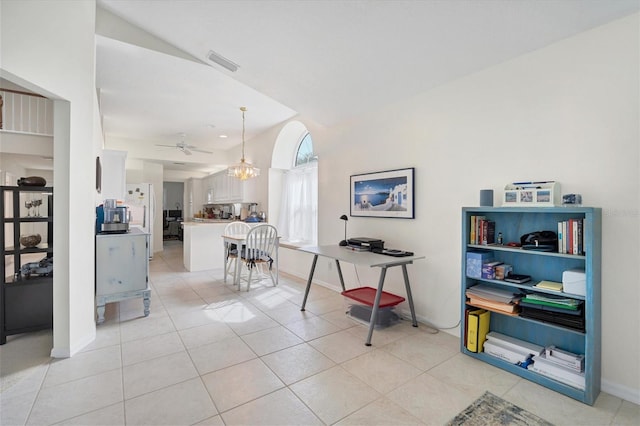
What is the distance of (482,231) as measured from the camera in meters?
2.38

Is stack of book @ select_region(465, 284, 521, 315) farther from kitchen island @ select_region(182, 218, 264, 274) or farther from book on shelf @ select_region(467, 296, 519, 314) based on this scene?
kitchen island @ select_region(182, 218, 264, 274)

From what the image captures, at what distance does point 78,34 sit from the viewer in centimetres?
230

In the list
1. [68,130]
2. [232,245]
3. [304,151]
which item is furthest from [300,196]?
[68,130]

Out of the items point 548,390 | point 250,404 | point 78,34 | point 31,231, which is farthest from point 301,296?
point 78,34

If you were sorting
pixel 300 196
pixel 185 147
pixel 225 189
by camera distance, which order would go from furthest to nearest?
pixel 225 189 → pixel 185 147 → pixel 300 196

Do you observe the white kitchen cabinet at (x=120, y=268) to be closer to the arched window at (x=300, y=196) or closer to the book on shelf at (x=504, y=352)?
the arched window at (x=300, y=196)

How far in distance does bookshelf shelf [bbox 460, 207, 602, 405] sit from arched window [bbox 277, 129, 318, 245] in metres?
2.94

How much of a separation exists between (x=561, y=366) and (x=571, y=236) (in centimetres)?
88

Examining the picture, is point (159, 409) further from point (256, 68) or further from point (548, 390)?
point (256, 68)

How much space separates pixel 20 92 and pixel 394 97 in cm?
422

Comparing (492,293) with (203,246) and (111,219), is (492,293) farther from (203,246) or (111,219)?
(203,246)

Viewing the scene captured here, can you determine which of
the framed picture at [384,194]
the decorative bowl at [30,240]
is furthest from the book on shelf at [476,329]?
the decorative bowl at [30,240]

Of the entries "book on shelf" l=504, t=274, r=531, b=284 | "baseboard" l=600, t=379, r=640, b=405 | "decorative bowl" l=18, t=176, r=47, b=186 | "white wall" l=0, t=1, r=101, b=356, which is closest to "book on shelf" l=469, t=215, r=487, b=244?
"book on shelf" l=504, t=274, r=531, b=284

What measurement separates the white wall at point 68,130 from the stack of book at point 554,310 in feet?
11.5
